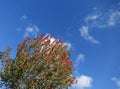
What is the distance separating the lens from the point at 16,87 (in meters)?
31.4

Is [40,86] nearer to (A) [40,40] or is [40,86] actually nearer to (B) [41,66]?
(B) [41,66]

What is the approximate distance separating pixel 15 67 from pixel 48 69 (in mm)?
3804

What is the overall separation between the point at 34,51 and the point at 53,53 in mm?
2351

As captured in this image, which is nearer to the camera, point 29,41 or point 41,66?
point 41,66

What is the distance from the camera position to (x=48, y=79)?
32031 millimetres

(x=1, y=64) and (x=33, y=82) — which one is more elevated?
(x=1, y=64)

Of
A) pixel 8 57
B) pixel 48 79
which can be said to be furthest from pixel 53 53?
pixel 8 57

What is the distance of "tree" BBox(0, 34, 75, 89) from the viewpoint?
31.2 m

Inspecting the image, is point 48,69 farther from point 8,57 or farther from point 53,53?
point 8,57

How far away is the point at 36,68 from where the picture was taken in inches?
1241

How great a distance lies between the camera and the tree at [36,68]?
31250 millimetres

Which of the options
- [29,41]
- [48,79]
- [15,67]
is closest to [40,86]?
[48,79]

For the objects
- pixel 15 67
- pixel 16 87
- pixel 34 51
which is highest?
pixel 34 51

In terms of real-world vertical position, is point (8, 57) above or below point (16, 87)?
above
